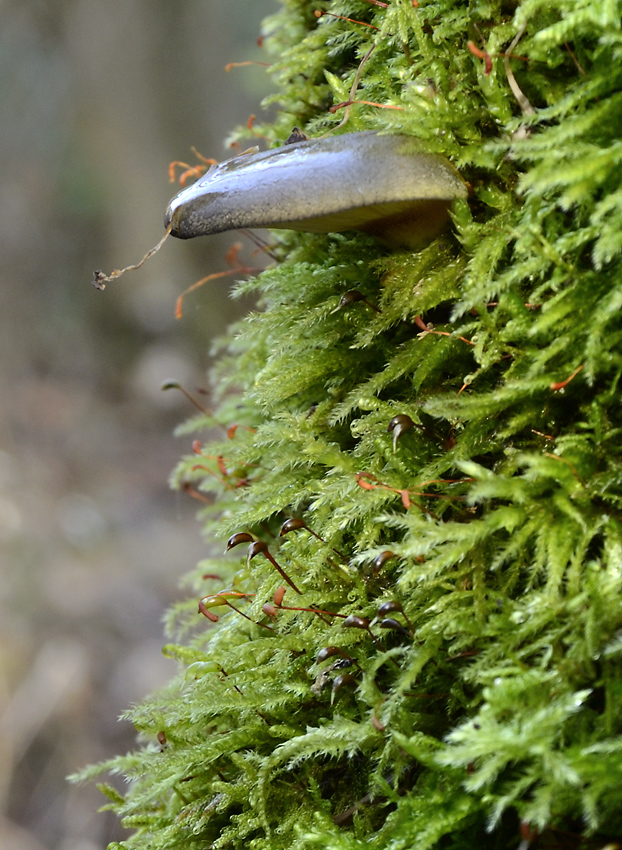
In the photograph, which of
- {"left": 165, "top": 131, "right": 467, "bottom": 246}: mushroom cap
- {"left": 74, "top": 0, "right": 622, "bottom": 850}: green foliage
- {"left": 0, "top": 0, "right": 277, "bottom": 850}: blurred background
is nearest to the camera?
{"left": 74, "top": 0, "right": 622, "bottom": 850}: green foliage

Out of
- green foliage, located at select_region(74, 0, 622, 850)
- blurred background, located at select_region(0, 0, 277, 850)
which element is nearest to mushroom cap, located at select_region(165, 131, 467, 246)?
green foliage, located at select_region(74, 0, 622, 850)

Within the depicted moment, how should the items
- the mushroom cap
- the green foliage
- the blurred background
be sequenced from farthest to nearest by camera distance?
the blurred background → the mushroom cap → the green foliage

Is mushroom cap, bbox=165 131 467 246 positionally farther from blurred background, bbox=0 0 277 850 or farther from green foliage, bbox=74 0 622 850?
blurred background, bbox=0 0 277 850

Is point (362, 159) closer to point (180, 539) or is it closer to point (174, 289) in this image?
point (180, 539)

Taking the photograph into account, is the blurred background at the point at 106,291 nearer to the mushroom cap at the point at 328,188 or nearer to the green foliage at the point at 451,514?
the green foliage at the point at 451,514

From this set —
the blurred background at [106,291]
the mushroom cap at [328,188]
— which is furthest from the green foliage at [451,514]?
the blurred background at [106,291]

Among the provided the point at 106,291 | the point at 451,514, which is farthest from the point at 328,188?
the point at 106,291
